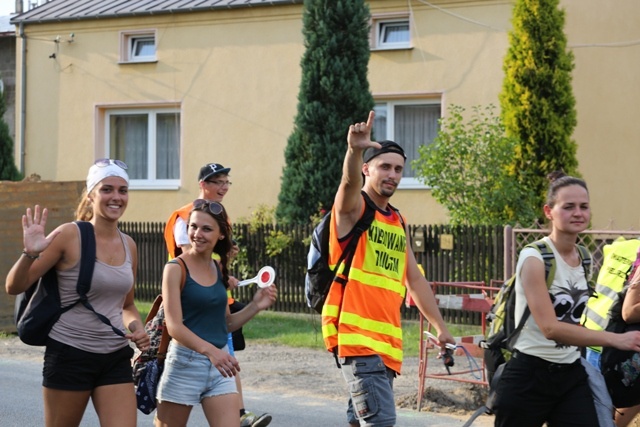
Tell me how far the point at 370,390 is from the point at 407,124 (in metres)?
13.5

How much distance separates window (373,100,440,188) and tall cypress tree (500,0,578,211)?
2950 millimetres

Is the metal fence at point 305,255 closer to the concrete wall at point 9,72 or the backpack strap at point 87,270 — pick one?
the concrete wall at point 9,72

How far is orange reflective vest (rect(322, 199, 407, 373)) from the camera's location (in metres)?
5.84

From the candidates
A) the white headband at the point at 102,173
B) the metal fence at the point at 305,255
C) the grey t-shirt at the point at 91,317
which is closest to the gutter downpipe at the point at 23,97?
the metal fence at the point at 305,255

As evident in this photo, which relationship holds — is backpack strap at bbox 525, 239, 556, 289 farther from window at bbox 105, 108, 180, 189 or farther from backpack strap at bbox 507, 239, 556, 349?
window at bbox 105, 108, 180, 189

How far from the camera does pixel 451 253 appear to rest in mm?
15227

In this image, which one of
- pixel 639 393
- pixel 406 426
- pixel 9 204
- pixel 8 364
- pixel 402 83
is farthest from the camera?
pixel 402 83

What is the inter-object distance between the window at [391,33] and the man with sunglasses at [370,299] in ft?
42.7

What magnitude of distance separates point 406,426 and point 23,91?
16.0 meters

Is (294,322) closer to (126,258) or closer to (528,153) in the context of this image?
(528,153)

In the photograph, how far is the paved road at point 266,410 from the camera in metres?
8.84

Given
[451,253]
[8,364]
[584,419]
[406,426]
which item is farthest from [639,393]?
[451,253]

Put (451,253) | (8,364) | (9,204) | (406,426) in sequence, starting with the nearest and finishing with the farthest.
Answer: (406,426), (8,364), (9,204), (451,253)

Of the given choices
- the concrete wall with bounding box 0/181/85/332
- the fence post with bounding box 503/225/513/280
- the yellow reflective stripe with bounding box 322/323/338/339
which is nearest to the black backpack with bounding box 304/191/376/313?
the yellow reflective stripe with bounding box 322/323/338/339
